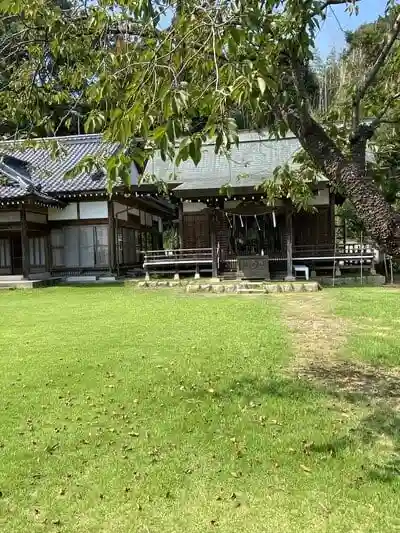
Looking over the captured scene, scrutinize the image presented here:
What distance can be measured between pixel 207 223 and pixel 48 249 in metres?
6.40

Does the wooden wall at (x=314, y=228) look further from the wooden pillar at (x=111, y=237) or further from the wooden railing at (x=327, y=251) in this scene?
the wooden pillar at (x=111, y=237)

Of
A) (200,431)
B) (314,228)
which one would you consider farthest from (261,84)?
(314,228)

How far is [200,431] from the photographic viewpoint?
3.90 meters

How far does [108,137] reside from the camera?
2578 millimetres

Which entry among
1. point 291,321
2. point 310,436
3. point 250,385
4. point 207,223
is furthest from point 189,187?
point 310,436

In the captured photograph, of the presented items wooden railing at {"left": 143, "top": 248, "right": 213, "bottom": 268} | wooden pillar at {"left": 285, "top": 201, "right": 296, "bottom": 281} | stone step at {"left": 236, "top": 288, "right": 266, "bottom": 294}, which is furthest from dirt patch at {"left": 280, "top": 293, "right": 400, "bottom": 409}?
wooden railing at {"left": 143, "top": 248, "right": 213, "bottom": 268}

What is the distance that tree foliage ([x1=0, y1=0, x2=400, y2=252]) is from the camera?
2338 mm

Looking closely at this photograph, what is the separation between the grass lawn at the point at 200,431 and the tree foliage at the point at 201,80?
62.2 inches

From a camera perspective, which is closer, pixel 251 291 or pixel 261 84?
pixel 261 84

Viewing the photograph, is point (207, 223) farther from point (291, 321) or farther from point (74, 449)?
point (74, 449)

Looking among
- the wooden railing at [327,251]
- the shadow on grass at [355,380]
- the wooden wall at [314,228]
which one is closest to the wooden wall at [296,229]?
the wooden wall at [314,228]

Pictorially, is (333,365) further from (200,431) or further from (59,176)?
(59,176)

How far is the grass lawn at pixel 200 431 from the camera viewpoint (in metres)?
2.79

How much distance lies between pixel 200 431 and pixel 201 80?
269cm
